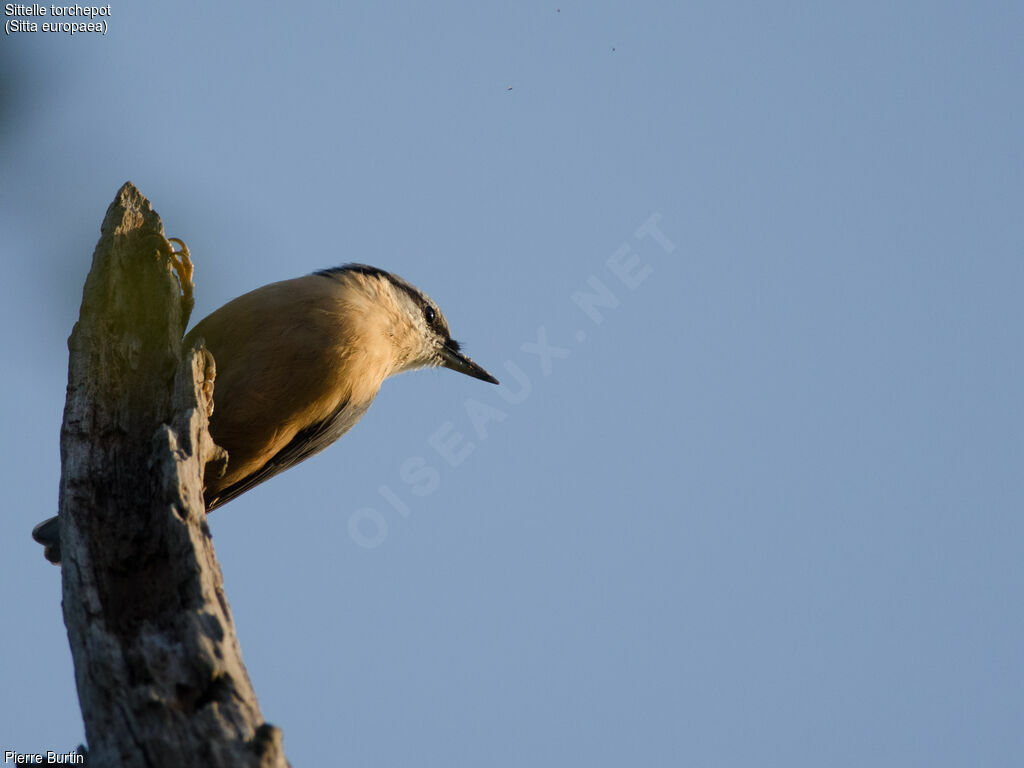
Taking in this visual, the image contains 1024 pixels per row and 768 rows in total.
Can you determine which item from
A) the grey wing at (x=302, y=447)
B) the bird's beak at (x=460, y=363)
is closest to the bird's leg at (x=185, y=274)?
the grey wing at (x=302, y=447)

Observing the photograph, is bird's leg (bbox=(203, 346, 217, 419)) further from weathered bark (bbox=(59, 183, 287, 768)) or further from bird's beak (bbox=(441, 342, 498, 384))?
bird's beak (bbox=(441, 342, 498, 384))

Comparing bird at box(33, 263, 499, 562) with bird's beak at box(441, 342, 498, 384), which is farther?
bird's beak at box(441, 342, 498, 384)

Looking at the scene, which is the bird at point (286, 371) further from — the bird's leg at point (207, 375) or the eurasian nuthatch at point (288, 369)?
the bird's leg at point (207, 375)

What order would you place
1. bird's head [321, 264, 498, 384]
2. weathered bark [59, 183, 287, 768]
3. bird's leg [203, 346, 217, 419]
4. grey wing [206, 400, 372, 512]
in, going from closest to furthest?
weathered bark [59, 183, 287, 768] < bird's leg [203, 346, 217, 419] < grey wing [206, 400, 372, 512] < bird's head [321, 264, 498, 384]

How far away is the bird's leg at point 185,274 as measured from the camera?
3.52 metres

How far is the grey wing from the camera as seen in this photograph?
14.1 feet

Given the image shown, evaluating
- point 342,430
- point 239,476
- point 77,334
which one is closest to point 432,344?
point 342,430

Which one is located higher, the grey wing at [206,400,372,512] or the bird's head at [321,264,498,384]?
the bird's head at [321,264,498,384]

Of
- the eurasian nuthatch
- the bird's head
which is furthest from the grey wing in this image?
the bird's head

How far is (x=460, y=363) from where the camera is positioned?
19.8 ft

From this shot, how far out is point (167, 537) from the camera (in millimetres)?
2336

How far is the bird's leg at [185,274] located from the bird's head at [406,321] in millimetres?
970

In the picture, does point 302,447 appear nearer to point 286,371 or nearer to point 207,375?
A: point 286,371

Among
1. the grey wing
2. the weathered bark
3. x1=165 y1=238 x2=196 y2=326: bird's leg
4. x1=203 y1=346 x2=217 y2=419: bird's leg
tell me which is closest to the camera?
the weathered bark
